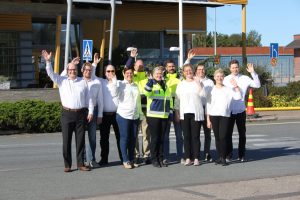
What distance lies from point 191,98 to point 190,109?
0.20 m

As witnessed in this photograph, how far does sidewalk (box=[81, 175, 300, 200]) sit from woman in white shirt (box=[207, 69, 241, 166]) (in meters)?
1.89

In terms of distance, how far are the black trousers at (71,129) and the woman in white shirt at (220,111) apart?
242 centimetres

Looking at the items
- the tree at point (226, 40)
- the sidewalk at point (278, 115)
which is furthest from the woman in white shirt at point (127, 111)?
the tree at point (226, 40)

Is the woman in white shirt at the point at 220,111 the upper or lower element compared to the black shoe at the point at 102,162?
upper

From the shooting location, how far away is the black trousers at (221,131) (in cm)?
1114

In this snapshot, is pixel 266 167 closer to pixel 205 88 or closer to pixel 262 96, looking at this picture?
pixel 205 88

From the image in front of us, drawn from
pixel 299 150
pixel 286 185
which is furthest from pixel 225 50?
pixel 286 185

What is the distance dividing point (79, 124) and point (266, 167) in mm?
3489

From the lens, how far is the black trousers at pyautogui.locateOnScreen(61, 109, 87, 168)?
10195 mm

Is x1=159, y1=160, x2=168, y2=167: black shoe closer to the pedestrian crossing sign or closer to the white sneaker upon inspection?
the white sneaker

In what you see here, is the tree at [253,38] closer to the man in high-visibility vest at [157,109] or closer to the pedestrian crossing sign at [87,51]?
the pedestrian crossing sign at [87,51]

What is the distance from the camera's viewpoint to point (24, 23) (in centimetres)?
3012

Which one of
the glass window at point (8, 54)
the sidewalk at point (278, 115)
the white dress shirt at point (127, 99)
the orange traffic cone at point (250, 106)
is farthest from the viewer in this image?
the glass window at point (8, 54)

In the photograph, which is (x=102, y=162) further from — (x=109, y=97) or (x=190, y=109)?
(x=190, y=109)
